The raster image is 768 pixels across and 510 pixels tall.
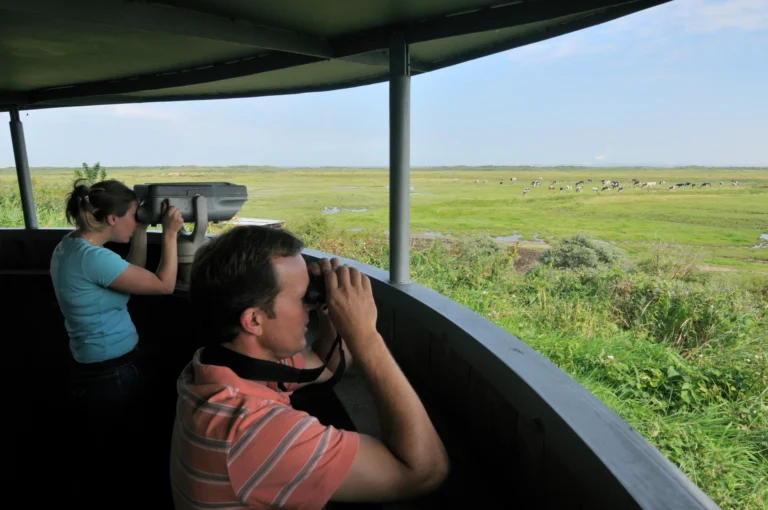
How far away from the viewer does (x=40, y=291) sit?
373 centimetres

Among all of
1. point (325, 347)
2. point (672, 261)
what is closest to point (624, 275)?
point (672, 261)

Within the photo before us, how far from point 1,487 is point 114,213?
4.87ft

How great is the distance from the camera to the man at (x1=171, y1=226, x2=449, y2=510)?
0.79m

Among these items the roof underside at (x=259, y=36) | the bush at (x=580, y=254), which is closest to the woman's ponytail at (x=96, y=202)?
the roof underside at (x=259, y=36)

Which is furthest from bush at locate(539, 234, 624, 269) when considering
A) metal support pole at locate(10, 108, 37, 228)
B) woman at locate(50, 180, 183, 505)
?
metal support pole at locate(10, 108, 37, 228)

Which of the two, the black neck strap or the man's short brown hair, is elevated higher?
the man's short brown hair

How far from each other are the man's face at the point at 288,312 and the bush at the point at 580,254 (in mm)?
3783

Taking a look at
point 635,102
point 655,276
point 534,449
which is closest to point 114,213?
point 534,449

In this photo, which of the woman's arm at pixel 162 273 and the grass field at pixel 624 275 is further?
the grass field at pixel 624 275

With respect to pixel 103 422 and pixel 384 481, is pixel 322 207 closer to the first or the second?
pixel 103 422

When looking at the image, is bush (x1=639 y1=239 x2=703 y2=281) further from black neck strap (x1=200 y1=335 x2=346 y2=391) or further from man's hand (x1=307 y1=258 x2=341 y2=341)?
black neck strap (x1=200 y1=335 x2=346 y2=391)

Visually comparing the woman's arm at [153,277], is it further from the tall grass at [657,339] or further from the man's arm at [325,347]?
the tall grass at [657,339]

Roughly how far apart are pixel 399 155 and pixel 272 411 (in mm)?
1562

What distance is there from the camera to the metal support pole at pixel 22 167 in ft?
13.0
